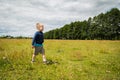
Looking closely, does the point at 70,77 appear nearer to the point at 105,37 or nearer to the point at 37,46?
the point at 37,46

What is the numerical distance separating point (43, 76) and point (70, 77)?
3.53 ft

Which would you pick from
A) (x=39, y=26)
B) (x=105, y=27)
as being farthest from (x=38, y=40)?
(x=105, y=27)

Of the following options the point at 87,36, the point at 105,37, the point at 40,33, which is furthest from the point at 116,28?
A: the point at 40,33

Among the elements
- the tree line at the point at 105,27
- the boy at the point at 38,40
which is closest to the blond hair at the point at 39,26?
the boy at the point at 38,40

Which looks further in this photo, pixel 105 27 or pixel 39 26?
pixel 105 27

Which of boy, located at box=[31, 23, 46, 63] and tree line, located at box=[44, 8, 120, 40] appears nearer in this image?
boy, located at box=[31, 23, 46, 63]

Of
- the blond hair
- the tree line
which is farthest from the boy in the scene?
the tree line

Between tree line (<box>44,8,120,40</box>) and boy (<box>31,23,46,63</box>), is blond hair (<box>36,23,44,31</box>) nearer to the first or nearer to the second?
boy (<box>31,23,46,63</box>)

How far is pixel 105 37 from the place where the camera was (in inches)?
2803

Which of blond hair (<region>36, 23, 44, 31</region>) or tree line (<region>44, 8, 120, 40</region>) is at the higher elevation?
tree line (<region>44, 8, 120, 40</region>)

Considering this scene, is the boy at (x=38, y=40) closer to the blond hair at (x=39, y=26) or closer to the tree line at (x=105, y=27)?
the blond hair at (x=39, y=26)

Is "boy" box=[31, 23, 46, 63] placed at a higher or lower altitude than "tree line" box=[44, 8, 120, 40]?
lower

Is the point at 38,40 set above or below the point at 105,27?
below

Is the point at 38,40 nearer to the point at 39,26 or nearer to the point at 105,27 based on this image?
the point at 39,26
